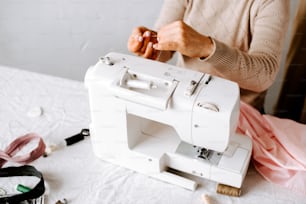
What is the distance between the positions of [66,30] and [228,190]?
3.45 ft

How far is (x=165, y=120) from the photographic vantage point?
86cm

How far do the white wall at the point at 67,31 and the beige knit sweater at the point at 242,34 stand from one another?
0.31 meters

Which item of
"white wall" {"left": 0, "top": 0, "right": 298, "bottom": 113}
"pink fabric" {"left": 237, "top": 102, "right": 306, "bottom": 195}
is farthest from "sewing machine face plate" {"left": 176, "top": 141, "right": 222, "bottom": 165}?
"white wall" {"left": 0, "top": 0, "right": 298, "bottom": 113}

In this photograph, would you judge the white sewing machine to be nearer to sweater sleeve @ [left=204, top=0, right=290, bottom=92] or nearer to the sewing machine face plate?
the sewing machine face plate

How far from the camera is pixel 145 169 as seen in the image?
3.12ft

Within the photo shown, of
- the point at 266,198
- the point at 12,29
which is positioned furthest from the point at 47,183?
the point at 12,29

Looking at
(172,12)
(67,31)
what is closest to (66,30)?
(67,31)

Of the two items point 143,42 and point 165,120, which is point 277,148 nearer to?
point 165,120

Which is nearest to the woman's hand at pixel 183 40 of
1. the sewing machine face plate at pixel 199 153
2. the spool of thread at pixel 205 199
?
the sewing machine face plate at pixel 199 153

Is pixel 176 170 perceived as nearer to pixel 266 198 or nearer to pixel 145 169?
pixel 145 169

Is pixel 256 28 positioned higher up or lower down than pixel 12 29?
higher up

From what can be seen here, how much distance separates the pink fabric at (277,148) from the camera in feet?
3.02

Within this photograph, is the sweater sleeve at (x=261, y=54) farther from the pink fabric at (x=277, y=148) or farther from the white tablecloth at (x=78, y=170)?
the white tablecloth at (x=78, y=170)

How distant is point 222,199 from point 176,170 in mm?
127
